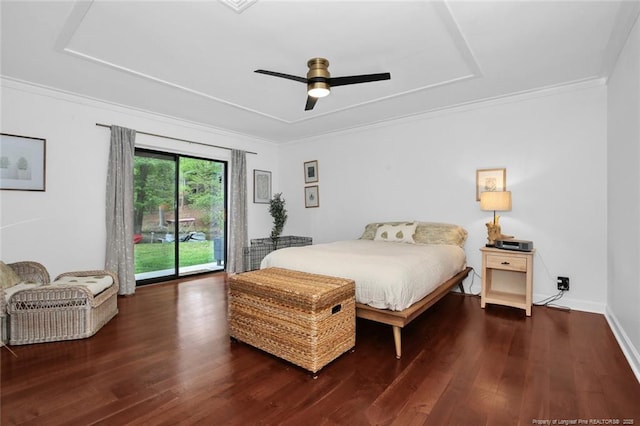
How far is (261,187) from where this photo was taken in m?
6.12

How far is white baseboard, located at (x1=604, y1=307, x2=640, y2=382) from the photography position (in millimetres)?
2150

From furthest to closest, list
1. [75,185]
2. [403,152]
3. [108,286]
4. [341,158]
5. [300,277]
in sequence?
[341,158]
[403,152]
[75,185]
[108,286]
[300,277]

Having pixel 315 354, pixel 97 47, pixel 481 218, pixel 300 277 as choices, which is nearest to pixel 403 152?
pixel 481 218

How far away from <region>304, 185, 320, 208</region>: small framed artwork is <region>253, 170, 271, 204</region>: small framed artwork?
2.59 feet

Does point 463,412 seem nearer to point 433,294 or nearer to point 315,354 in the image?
point 315,354

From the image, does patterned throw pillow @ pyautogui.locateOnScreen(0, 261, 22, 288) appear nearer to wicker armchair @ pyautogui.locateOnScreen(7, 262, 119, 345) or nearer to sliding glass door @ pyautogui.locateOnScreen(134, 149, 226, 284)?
wicker armchair @ pyautogui.locateOnScreen(7, 262, 119, 345)

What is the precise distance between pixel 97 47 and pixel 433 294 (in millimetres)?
3677

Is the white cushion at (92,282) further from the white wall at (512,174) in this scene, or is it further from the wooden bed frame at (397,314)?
the white wall at (512,174)

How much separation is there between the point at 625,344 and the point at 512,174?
6.68 feet

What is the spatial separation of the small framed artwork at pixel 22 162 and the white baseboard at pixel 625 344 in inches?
222

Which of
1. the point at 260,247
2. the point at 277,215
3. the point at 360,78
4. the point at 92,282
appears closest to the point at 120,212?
the point at 92,282

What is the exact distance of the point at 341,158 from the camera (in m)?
5.47

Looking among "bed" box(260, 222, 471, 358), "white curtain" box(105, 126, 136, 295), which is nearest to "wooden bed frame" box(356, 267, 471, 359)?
"bed" box(260, 222, 471, 358)

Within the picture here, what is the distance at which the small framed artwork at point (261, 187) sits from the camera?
5.99 metres
